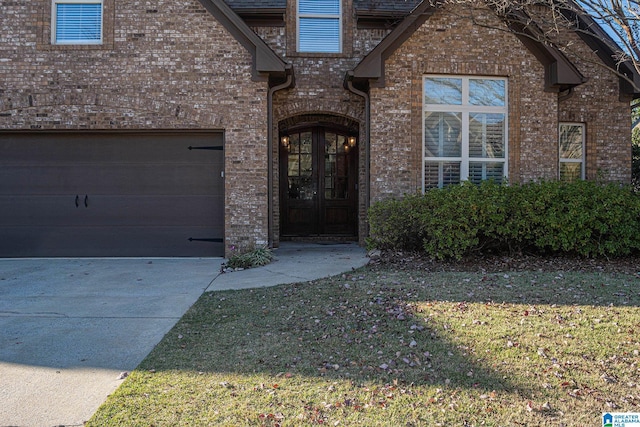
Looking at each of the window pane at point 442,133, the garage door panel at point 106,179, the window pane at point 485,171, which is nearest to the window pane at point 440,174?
the window pane at point 442,133

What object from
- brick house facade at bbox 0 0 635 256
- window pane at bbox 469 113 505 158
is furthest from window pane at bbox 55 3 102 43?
window pane at bbox 469 113 505 158

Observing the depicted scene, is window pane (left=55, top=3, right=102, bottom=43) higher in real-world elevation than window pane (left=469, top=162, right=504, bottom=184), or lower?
higher

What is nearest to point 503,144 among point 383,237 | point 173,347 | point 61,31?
point 383,237

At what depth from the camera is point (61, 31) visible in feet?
28.3

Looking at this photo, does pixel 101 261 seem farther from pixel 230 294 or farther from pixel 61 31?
pixel 61 31

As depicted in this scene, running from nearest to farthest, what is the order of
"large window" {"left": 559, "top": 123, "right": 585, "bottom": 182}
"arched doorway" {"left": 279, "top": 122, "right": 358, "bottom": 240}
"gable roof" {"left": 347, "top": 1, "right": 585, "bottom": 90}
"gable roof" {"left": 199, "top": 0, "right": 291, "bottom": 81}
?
"gable roof" {"left": 199, "top": 0, "right": 291, "bottom": 81}
"gable roof" {"left": 347, "top": 1, "right": 585, "bottom": 90}
"large window" {"left": 559, "top": 123, "right": 585, "bottom": 182}
"arched doorway" {"left": 279, "top": 122, "right": 358, "bottom": 240}

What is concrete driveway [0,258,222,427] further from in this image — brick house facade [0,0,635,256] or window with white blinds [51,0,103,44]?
window with white blinds [51,0,103,44]

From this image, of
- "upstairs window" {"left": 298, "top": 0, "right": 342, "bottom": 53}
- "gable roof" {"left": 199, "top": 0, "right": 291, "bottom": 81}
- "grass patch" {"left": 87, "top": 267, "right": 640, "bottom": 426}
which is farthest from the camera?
"upstairs window" {"left": 298, "top": 0, "right": 342, "bottom": 53}

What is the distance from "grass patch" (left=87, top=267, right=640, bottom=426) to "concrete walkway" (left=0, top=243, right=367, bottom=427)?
280 mm

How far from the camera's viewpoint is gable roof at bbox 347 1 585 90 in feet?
28.0

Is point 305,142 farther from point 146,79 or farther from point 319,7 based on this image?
point 146,79

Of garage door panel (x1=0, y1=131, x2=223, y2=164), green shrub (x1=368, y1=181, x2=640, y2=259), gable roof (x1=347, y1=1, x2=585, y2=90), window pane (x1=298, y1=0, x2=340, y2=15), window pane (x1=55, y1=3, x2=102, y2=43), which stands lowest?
green shrub (x1=368, y1=181, x2=640, y2=259)

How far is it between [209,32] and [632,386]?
8206 millimetres

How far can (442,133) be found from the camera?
9.03 m
